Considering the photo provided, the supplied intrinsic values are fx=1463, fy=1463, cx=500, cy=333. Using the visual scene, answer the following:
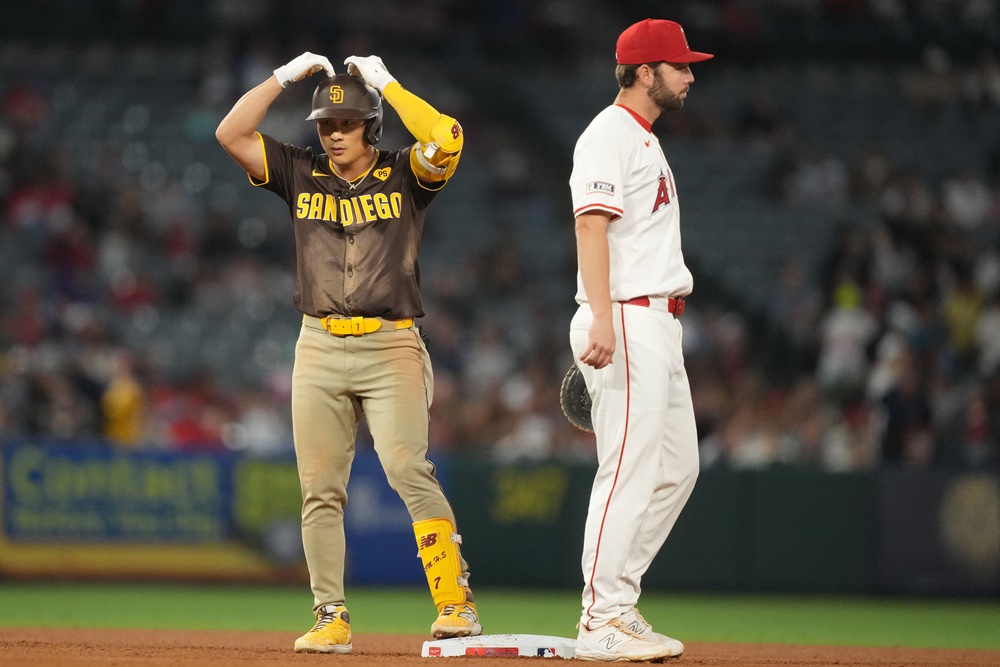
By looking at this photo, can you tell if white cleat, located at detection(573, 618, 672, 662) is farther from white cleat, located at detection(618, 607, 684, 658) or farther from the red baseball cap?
the red baseball cap

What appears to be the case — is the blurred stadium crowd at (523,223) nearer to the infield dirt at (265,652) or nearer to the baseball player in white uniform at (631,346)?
the infield dirt at (265,652)

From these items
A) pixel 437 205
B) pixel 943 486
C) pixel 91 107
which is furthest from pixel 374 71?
pixel 91 107

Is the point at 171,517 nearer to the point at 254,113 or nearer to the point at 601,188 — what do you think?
the point at 254,113

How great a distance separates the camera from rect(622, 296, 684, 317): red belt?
556 cm

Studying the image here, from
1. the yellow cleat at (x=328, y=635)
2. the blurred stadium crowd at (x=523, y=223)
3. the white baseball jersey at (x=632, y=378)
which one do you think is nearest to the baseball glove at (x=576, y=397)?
the white baseball jersey at (x=632, y=378)

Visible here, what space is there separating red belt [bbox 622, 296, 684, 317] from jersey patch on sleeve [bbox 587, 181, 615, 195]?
416mm

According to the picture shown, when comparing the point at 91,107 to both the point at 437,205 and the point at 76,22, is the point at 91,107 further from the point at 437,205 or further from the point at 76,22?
the point at 437,205

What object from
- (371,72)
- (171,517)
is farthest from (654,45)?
(171,517)

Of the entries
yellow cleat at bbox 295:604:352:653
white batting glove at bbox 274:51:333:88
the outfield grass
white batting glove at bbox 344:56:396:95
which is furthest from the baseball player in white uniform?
the outfield grass

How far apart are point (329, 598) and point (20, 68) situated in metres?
13.1

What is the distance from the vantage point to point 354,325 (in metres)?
5.87

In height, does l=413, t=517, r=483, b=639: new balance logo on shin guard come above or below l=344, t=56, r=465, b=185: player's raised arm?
below

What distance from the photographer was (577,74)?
1895 centimetres

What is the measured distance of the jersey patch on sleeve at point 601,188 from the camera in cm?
549
